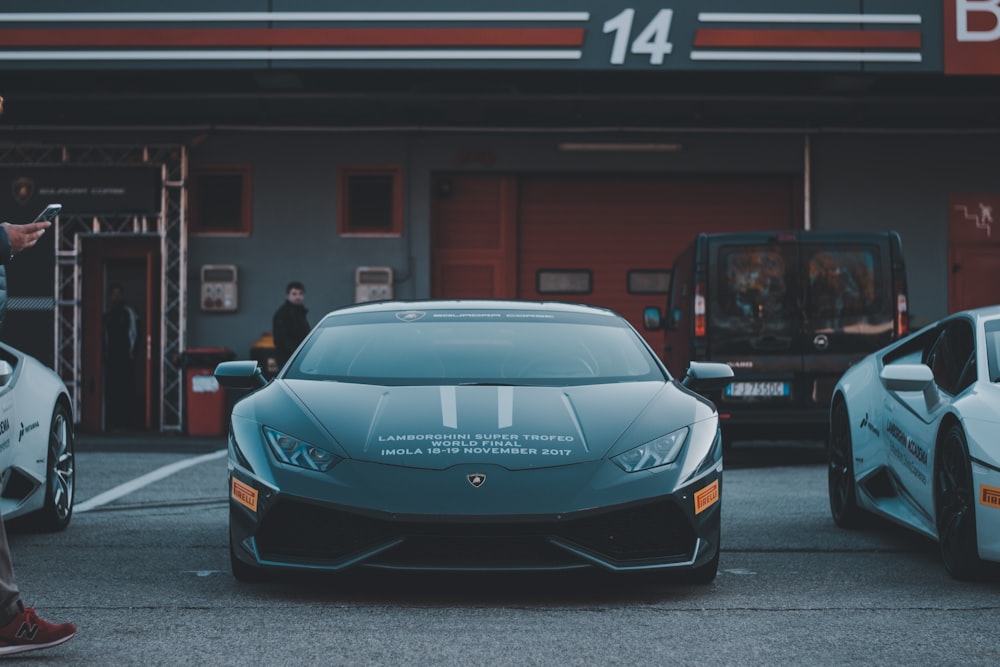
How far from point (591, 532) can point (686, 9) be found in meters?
12.2

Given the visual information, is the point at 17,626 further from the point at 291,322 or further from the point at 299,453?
the point at 291,322

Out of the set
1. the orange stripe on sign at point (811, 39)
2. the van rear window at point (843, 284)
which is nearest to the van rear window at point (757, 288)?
the van rear window at point (843, 284)

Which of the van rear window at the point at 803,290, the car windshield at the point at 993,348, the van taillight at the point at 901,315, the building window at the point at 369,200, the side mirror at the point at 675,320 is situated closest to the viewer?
the car windshield at the point at 993,348

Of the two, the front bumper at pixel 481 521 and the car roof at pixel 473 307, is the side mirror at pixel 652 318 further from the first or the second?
the front bumper at pixel 481 521

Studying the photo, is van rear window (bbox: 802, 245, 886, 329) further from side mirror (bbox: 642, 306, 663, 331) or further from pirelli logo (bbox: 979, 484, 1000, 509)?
pirelli logo (bbox: 979, 484, 1000, 509)

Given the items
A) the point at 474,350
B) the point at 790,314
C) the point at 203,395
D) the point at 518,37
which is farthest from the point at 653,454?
the point at 203,395

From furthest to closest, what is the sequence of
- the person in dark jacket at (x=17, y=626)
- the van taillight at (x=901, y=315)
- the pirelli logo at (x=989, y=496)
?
the van taillight at (x=901, y=315)
the pirelli logo at (x=989, y=496)
the person in dark jacket at (x=17, y=626)

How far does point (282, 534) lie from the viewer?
5570 mm

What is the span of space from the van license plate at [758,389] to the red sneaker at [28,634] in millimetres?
8616

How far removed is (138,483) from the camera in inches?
421

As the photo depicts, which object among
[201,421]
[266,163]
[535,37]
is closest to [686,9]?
[535,37]

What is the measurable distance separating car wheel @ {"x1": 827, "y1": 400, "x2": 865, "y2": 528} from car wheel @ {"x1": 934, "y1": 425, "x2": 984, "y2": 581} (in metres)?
1.48

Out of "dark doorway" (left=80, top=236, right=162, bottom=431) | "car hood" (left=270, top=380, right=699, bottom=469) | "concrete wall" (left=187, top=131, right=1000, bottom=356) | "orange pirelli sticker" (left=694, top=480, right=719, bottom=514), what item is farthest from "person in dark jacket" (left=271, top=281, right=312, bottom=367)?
"orange pirelli sticker" (left=694, top=480, right=719, bottom=514)

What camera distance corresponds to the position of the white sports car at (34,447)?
7.03 m
